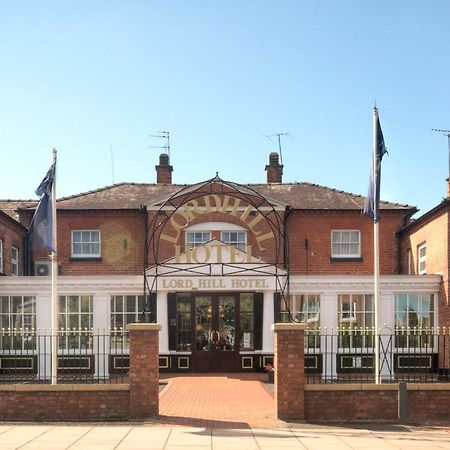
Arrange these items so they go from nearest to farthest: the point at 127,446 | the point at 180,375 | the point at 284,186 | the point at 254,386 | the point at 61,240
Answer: the point at 127,446 < the point at 254,386 < the point at 180,375 < the point at 61,240 < the point at 284,186

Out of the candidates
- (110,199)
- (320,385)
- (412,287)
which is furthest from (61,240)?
(320,385)

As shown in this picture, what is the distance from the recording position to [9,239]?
26.0m

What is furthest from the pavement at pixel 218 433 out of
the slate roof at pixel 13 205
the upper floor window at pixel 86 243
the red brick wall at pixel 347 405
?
the slate roof at pixel 13 205

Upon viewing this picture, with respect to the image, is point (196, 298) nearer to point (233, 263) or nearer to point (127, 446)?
point (233, 263)

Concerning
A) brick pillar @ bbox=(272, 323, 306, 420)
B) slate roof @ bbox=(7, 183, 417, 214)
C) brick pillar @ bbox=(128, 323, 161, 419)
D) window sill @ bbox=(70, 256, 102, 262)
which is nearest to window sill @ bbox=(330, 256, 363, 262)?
slate roof @ bbox=(7, 183, 417, 214)

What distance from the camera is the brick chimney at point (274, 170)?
32.8 meters

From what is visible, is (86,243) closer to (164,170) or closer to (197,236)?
(197,236)

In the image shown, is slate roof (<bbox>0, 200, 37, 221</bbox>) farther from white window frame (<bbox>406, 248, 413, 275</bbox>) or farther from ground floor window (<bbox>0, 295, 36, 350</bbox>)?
white window frame (<bbox>406, 248, 413, 275</bbox>)

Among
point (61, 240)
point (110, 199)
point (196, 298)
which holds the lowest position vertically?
point (196, 298)

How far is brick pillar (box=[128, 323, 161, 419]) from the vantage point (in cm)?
1366

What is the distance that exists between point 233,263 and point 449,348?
745 cm

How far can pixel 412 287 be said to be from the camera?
2300cm

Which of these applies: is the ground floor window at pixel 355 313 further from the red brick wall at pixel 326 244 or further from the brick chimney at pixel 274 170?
the brick chimney at pixel 274 170

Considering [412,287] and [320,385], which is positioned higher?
[412,287]
